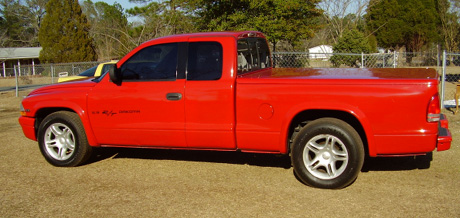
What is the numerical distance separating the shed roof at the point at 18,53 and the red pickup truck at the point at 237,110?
36389 mm

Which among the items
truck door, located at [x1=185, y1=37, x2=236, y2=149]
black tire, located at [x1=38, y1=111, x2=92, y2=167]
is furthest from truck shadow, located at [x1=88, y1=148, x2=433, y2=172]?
truck door, located at [x1=185, y1=37, x2=236, y2=149]

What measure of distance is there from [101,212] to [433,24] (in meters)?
46.9

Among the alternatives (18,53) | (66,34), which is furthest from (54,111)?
(18,53)

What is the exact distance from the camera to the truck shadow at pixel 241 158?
573cm

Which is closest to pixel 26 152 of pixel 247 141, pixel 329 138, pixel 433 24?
pixel 247 141

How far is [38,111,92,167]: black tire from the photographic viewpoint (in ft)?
19.0

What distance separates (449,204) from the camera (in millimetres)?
4277

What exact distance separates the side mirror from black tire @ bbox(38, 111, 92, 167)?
0.85 meters

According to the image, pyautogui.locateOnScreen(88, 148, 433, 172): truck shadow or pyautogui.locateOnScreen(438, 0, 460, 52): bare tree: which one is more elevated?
pyautogui.locateOnScreen(438, 0, 460, 52): bare tree

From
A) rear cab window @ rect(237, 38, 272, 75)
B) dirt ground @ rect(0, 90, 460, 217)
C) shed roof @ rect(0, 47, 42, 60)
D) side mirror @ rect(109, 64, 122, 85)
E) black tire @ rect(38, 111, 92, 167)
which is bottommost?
dirt ground @ rect(0, 90, 460, 217)

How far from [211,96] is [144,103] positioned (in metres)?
0.90

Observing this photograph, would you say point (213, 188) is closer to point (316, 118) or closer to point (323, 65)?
point (316, 118)

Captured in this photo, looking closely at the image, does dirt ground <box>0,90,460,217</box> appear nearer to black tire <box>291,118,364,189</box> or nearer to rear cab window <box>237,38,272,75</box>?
black tire <box>291,118,364,189</box>

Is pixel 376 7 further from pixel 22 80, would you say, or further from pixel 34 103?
pixel 34 103
